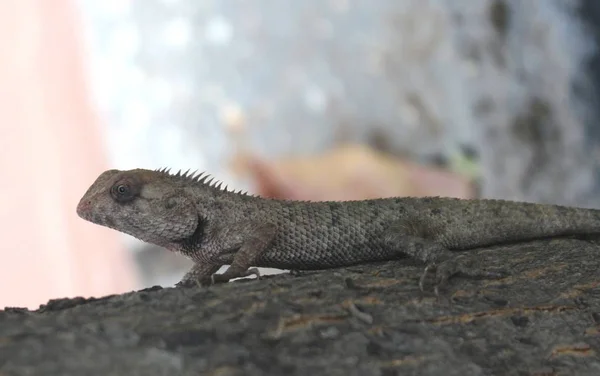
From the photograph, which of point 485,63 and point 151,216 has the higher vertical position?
point 485,63

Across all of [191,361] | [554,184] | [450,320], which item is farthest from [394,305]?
[554,184]

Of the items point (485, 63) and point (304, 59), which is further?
point (304, 59)

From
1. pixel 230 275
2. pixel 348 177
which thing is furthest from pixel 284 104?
pixel 230 275

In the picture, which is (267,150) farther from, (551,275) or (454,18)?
(551,275)

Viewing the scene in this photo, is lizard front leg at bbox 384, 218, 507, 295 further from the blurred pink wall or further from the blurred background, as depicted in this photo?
the blurred background

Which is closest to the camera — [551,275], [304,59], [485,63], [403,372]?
[403,372]

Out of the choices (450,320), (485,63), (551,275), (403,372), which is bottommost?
(403,372)

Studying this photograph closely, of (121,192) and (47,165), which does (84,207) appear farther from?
(47,165)
